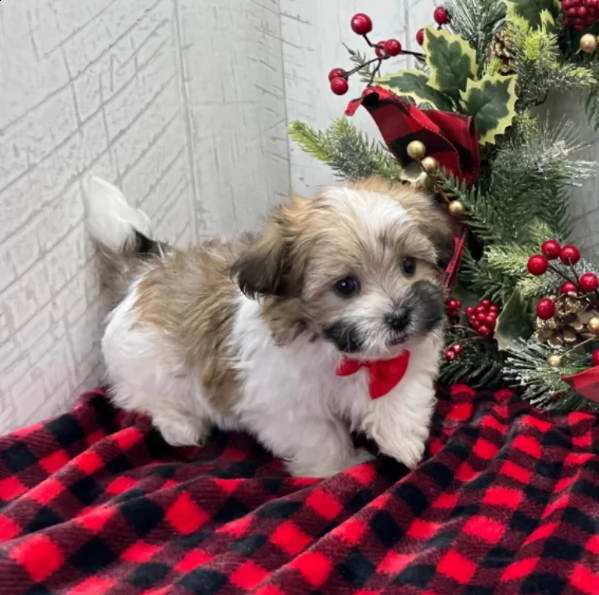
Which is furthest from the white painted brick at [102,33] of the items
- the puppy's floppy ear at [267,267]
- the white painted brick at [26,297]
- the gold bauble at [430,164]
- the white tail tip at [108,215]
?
the gold bauble at [430,164]

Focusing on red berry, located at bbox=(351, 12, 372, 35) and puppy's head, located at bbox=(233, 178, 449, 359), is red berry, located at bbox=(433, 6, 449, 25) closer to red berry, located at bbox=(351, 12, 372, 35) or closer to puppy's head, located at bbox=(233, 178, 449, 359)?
red berry, located at bbox=(351, 12, 372, 35)

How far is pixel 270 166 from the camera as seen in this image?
272cm

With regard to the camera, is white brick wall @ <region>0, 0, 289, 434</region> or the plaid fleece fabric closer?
the plaid fleece fabric

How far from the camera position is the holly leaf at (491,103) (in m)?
1.86

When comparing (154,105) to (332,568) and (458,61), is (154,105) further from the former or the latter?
(332,568)

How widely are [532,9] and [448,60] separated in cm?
24

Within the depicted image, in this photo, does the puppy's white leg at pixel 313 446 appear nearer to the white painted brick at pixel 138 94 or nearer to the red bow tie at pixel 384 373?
the red bow tie at pixel 384 373

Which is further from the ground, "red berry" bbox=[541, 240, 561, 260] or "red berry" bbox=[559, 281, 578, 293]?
"red berry" bbox=[541, 240, 561, 260]

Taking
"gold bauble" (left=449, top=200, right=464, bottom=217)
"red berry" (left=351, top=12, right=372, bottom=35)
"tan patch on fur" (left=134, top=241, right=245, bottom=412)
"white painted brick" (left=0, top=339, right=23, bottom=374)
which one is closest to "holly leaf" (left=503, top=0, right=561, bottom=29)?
"red berry" (left=351, top=12, right=372, bottom=35)

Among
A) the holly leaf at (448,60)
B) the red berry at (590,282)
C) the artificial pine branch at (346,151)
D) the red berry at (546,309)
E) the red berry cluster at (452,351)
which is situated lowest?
the red berry cluster at (452,351)

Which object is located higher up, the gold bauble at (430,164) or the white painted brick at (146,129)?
the white painted brick at (146,129)

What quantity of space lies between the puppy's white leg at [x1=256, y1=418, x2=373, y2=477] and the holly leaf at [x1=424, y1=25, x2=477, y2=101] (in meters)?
0.97

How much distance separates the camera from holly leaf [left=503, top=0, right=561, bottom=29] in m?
1.86

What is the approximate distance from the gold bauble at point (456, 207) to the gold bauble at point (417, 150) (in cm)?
15
